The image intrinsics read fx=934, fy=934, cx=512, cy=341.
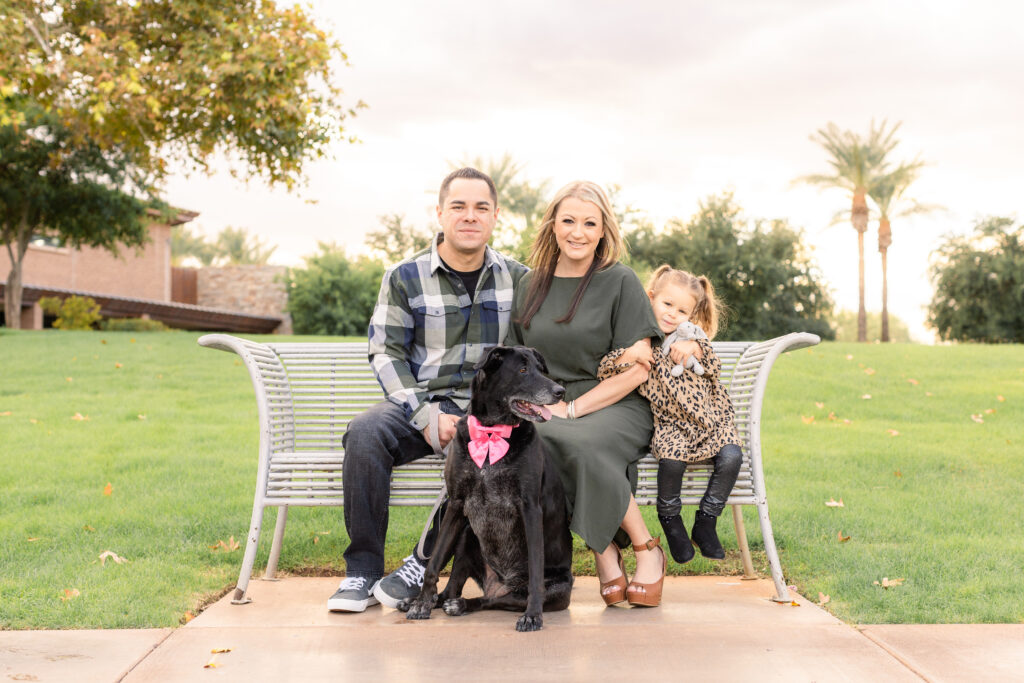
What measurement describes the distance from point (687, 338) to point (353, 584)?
1.77 metres

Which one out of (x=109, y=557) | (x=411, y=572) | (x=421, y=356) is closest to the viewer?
(x=411, y=572)

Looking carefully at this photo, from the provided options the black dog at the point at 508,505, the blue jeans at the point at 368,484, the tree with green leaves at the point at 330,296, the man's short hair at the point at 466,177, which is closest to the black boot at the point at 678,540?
the black dog at the point at 508,505

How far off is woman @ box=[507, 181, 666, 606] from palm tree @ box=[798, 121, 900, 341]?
34301 millimetres

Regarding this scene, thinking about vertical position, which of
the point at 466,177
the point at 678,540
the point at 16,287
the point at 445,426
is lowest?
the point at 678,540

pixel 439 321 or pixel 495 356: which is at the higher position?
pixel 439 321

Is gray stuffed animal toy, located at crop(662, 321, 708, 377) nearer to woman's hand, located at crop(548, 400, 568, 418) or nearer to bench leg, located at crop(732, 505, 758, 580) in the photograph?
woman's hand, located at crop(548, 400, 568, 418)

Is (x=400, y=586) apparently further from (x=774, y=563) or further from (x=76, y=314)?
(x=76, y=314)

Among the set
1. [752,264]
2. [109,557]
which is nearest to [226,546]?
[109,557]

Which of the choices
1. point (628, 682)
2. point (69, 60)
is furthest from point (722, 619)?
point (69, 60)

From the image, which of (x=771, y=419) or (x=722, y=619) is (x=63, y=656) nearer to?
(x=722, y=619)

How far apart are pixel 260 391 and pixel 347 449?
55 cm

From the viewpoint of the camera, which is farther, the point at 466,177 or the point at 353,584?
the point at 466,177

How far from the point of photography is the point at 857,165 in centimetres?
3641

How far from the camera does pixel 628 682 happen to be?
9.52ft
